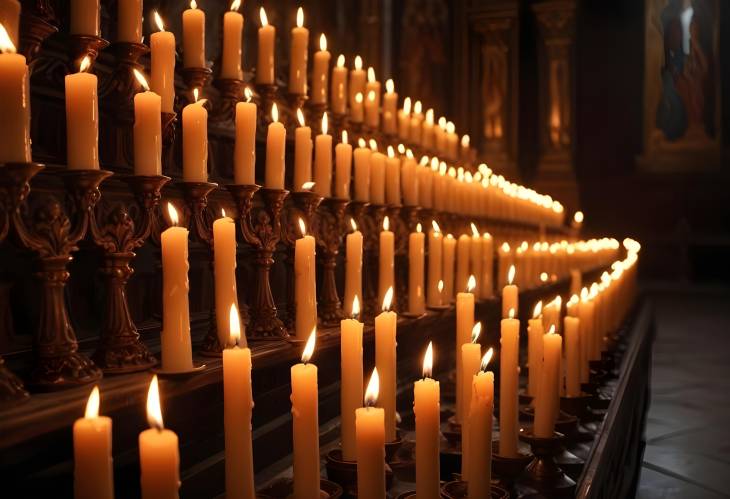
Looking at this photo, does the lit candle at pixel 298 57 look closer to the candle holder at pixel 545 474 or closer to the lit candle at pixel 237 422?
the candle holder at pixel 545 474

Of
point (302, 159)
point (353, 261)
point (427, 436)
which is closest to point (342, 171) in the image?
point (302, 159)

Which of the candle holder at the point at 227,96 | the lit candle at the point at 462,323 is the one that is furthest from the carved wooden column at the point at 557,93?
the lit candle at the point at 462,323

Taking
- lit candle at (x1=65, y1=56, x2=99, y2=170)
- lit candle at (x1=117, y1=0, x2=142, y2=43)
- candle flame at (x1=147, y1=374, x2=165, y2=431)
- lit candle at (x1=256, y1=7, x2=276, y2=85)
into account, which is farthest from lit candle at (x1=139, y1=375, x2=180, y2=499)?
lit candle at (x1=256, y1=7, x2=276, y2=85)

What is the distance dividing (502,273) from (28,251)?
2.45 metres

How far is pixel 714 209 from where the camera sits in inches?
383

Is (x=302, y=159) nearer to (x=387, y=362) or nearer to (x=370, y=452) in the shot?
(x=387, y=362)

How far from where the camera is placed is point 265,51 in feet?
7.38

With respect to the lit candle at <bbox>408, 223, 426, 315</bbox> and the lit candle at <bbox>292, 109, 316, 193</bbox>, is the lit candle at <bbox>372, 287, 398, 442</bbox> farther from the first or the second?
the lit candle at <bbox>408, 223, 426, 315</bbox>

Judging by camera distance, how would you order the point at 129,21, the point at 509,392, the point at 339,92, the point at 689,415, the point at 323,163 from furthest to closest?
the point at 689,415 → the point at 339,92 → the point at 323,163 → the point at 129,21 → the point at 509,392

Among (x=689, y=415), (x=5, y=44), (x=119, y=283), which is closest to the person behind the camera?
(x=5, y=44)

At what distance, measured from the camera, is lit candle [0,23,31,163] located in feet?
3.65

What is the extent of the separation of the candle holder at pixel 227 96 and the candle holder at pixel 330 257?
0.39m

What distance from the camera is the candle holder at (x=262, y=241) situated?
168 centimetres

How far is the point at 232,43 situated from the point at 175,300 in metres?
0.93
